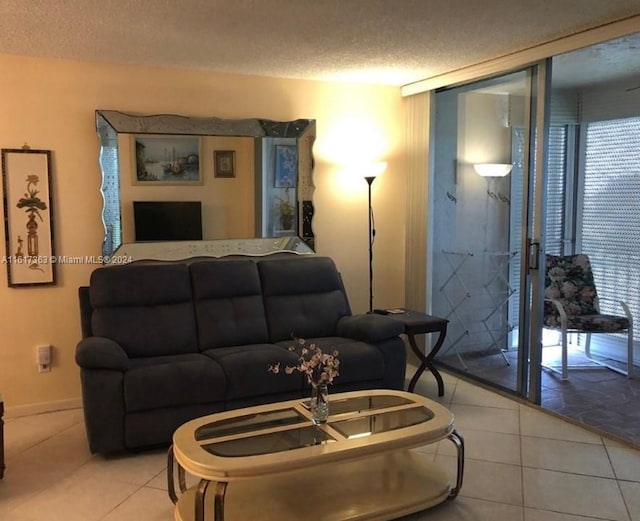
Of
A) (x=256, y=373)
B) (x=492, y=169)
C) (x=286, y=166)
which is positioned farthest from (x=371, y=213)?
(x=256, y=373)

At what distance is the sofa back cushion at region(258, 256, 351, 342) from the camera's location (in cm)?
409

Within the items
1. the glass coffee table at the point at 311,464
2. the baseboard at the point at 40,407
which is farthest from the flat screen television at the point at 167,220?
the glass coffee table at the point at 311,464

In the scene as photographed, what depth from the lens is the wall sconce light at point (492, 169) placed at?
14.3 ft

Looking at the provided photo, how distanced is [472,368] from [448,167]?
1563 millimetres

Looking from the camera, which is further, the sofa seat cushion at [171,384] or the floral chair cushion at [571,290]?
the floral chair cushion at [571,290]

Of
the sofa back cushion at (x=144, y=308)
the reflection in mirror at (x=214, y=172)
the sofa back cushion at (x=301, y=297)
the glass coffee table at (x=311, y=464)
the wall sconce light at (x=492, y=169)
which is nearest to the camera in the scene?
the glass coffee table at (x=311, y=464)

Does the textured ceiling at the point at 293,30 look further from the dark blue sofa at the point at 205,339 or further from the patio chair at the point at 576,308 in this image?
the patio chair at the point at 576,308

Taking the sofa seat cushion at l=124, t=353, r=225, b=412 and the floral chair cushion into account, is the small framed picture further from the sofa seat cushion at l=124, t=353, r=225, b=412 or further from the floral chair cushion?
the floral chair cushion

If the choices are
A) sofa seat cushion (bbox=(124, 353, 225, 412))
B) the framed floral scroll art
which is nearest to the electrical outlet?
the framed floral scroll art

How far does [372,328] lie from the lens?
12.5 feet

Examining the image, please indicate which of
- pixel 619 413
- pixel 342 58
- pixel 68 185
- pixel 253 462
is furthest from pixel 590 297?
pixel 68 185

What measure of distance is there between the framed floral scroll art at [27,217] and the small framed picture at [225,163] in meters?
1.06

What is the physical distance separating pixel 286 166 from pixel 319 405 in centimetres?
224

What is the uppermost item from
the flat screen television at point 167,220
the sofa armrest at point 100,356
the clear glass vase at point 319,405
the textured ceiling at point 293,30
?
the textured ceiling at point 293,30
